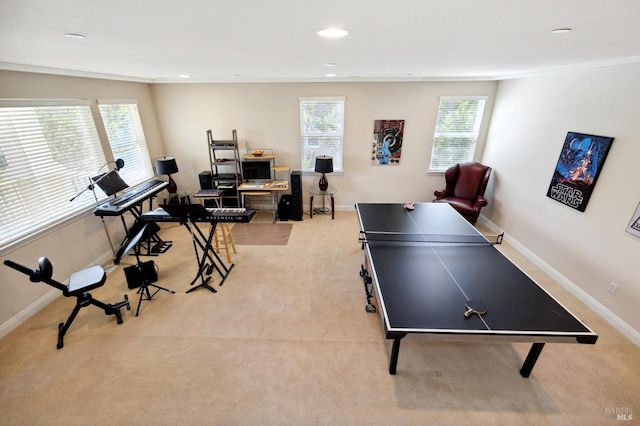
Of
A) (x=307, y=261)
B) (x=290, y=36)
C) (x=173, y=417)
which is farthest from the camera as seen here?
(x=307, y=261)

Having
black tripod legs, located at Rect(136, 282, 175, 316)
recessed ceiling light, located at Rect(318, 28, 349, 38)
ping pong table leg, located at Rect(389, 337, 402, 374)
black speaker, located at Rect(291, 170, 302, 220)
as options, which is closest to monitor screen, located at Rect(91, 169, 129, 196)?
black tripod legs, located at Rect(136, 282, 175, 316)

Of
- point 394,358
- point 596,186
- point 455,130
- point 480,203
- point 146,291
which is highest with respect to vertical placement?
point 455,130

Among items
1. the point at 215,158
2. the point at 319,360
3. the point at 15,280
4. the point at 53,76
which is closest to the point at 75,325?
the point at 15,280

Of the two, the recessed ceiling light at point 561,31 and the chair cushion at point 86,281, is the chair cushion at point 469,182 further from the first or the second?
the chair cushion at point 86,281

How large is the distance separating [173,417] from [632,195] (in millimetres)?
4546

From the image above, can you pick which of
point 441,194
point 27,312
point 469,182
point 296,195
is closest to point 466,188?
point 469,182

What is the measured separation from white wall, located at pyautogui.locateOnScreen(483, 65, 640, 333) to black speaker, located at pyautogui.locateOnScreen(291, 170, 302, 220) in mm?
3556

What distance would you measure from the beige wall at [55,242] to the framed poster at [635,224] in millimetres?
6235

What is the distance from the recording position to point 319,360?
2.42 meters

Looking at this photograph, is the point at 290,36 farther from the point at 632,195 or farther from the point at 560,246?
the point at 560,246

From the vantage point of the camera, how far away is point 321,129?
5188mm

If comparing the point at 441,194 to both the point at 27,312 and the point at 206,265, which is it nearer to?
the point at 206,265

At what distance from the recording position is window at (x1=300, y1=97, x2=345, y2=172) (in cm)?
504

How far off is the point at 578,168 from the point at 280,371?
3.97 m
